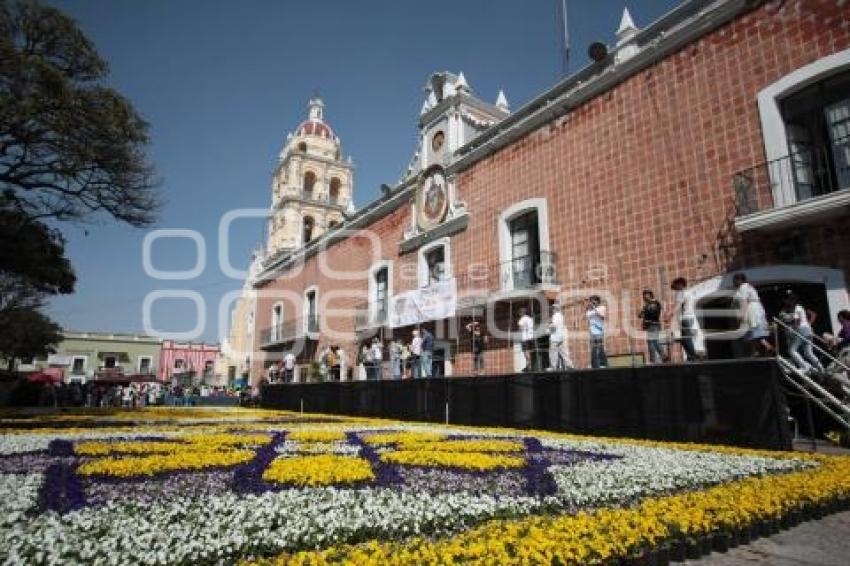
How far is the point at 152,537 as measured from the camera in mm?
2146

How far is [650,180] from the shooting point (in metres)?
10.4

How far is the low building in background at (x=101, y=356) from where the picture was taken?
47.8 meters

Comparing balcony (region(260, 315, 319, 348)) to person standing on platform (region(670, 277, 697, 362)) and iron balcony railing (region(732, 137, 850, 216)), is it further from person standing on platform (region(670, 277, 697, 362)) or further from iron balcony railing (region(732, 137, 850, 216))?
iron balcony railing (region(732, 137, 850, 216))

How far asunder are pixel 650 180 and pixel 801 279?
336cm

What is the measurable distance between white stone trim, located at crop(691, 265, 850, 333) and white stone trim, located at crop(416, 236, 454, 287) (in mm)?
7723

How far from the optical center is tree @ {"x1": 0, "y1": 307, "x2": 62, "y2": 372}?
26875mm

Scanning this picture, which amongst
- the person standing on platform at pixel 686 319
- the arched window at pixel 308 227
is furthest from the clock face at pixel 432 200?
the arched window at pixel 308 227

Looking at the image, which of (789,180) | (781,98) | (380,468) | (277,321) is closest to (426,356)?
(789,180)

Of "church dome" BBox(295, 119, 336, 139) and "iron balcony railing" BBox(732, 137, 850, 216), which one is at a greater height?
"church dome" BBox(295, 119, 336, 139)

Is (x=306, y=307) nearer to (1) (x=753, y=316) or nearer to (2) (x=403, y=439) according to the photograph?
(2) (x=403, y=439)

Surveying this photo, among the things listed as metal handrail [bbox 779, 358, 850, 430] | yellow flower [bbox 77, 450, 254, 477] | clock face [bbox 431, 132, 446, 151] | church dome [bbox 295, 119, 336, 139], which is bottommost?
yellow flower [bbox 77, 450, 254, 477]

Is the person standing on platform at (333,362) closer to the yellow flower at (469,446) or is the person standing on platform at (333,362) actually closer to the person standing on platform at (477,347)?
the person standing on platform at (477,347)

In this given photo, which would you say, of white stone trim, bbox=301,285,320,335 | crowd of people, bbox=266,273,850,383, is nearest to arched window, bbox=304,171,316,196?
white stone trim, bbox=301,285,320,335

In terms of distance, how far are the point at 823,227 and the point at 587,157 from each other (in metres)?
5.00
